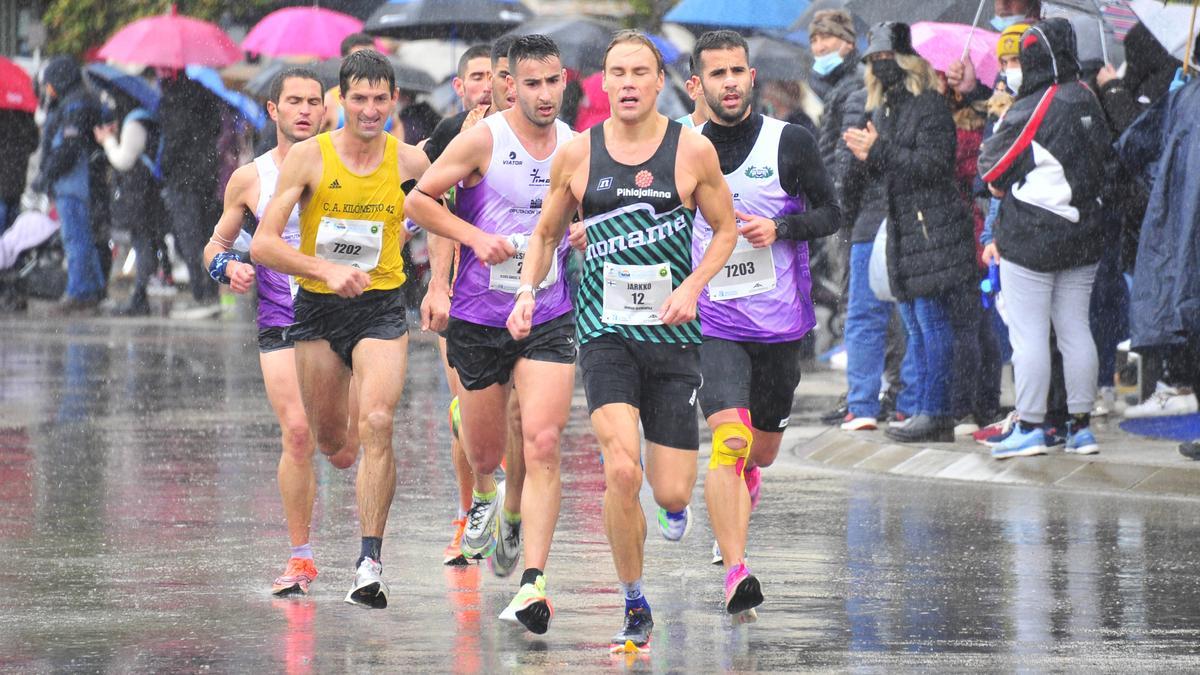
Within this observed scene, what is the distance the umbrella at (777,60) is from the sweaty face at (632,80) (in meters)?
13.6

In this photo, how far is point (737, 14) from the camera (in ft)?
68.1

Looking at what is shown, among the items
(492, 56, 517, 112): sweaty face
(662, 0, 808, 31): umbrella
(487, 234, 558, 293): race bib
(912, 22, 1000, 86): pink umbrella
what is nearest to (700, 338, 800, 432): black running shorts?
(487, 234, 558, 293): race bib

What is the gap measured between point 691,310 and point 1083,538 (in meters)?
3.05

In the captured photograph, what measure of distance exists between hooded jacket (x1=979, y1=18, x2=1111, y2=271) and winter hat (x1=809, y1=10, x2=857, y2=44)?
247 centimetres

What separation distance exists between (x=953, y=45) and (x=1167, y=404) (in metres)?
2.72

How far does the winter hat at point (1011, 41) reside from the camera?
12867mm

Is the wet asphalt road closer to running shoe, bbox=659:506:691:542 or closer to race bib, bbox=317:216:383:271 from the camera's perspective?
running shoe, bbox=659:506:691:542

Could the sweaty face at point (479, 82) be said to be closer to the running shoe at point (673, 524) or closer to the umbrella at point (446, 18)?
the running shoe at point (673, 524)

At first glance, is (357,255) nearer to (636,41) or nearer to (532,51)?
(532,51)

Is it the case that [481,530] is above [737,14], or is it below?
below

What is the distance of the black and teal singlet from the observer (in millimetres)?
7930

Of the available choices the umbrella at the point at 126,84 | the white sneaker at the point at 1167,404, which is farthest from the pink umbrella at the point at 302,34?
the white sneaker at the point at 1167,404

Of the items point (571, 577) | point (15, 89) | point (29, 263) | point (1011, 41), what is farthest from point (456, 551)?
point (29, 263)

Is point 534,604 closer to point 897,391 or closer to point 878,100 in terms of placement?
point 878,100
